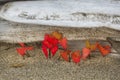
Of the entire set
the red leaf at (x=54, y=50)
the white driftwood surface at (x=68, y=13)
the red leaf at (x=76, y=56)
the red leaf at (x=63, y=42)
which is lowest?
the red leaf at (x=76, y=56)

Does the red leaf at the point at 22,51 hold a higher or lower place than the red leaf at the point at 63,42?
lower

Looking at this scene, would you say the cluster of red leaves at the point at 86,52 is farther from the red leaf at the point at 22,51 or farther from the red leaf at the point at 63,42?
the red leaf at the point at 22,51

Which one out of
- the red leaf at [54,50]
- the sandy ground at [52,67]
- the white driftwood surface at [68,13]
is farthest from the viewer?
the red leaf at [54,50]

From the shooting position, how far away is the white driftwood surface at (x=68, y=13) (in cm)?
405

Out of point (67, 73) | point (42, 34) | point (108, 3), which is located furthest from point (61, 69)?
point (108, 3)

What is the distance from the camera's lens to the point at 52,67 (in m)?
4.02

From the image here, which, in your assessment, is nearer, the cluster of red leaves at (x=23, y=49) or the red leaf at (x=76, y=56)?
the red leaf at (x=76, y=56)

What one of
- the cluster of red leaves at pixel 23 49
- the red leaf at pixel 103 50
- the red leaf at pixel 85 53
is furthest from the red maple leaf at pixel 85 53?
the cluster of red leaves at pixel 23 49

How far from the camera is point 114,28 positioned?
13.3 ft

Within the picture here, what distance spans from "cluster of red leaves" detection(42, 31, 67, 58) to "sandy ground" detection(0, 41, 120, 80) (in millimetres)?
86

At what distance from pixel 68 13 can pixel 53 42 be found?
→ 32 cm

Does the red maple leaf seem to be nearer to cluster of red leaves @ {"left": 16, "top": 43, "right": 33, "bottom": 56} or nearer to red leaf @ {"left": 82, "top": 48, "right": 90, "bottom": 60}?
red leaf @ {"left": 82, "top": 48, "right": 90, "bottom": 60}

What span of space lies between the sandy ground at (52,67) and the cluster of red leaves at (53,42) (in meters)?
0.09

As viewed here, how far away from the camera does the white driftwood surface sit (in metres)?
4.05
